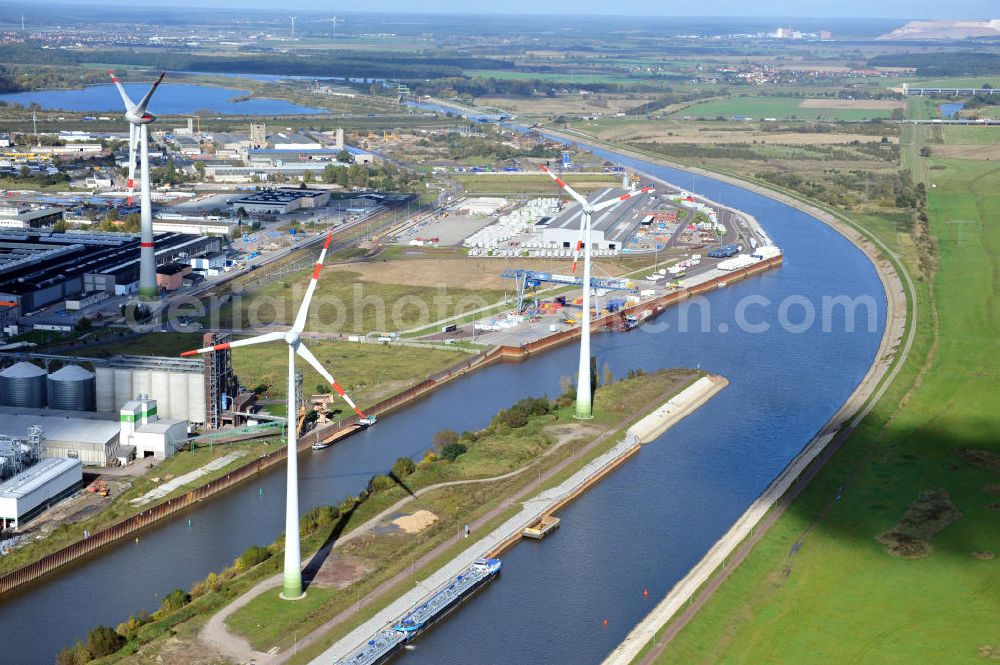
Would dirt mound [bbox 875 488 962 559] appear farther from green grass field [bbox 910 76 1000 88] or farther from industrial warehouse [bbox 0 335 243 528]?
green grass field [bbox 910 76 1000 88]

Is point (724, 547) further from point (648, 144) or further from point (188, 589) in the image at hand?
point (648, 144)

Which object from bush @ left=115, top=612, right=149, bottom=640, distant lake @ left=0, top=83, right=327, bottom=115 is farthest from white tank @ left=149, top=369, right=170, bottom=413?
distant lake @ left=0, top=83, right=327, bottom=115

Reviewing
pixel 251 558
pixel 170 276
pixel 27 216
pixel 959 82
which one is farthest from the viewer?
pixel 959 82

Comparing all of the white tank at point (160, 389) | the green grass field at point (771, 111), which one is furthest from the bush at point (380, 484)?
the green grass field at point (771, 111)

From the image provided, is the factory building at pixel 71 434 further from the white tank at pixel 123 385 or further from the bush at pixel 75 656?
the bush at pixel 75 656

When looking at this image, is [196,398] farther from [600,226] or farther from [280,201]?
[280,201]

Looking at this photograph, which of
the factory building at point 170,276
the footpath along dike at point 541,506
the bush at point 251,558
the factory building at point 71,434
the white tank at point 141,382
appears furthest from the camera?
the factory building at point 170,276

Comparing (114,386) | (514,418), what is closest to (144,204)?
(114,386)
